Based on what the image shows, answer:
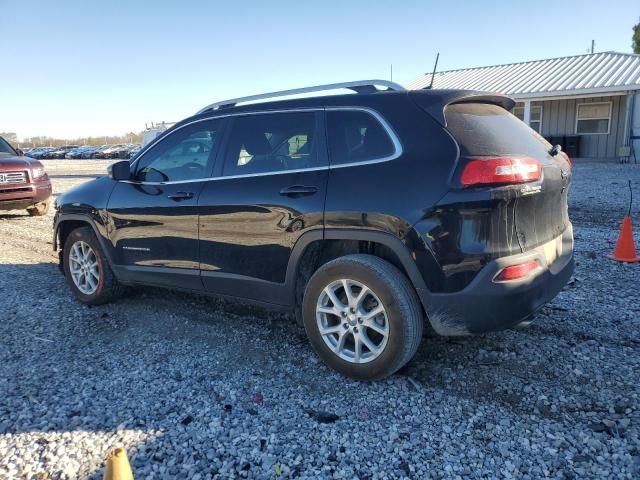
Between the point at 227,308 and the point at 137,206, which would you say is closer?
the point at 137,206

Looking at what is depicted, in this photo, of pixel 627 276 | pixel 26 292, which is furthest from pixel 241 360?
pixel 627 276

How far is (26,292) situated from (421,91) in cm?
473

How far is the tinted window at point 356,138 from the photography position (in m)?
3.32

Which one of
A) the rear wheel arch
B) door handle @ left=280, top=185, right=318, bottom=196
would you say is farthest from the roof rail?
the rear wheel arch

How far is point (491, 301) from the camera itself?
2.98m

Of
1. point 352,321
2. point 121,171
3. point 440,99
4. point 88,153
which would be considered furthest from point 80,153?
point 440,99

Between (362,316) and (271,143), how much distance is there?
1.49 metres

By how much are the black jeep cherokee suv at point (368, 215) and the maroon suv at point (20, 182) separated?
23.6 ft

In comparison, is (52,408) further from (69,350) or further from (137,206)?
(137,206)

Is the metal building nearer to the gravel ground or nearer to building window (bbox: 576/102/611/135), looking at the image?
building window (bbox: 576/102/611/135)

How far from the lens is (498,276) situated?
296cm

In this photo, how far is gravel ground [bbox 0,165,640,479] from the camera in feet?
8.70

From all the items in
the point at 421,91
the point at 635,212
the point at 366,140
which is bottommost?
the point at 635,212

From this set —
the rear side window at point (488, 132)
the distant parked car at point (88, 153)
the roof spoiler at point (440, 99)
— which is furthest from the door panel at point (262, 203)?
the distant parked car at point (88, 153)
